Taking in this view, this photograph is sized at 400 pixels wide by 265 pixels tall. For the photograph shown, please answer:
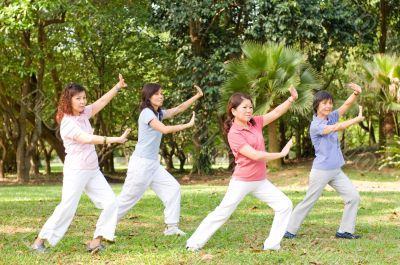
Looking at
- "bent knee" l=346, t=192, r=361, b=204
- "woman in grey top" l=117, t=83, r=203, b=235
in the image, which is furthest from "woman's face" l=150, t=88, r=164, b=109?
"bent knee" l=346, t=192, r=361, b=204

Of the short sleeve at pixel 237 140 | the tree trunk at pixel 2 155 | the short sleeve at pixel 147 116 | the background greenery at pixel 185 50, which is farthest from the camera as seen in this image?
the tree trunk at pixel 2 155

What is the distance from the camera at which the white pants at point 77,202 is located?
22.2 ft

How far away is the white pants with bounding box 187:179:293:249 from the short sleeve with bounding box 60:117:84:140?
164 centimetres

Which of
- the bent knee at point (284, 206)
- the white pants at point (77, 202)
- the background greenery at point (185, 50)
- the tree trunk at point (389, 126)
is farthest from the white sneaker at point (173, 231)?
the tree trunk at point (389, 126)

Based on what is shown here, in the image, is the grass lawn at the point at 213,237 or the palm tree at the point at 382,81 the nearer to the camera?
the grass lawn at the point at 213,237

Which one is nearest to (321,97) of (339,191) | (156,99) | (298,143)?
(339,191)

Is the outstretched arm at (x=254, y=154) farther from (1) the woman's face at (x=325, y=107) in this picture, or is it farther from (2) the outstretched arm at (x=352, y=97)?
(2) the outstretched arm at (x=352, y=97)

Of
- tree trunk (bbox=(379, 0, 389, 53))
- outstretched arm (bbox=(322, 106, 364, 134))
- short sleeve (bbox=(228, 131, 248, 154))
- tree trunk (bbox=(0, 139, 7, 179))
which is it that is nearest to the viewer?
short sleeve (bbox=(228, 131, 248, 154))

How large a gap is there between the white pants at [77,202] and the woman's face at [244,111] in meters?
1.69

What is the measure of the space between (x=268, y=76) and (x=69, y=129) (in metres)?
11.5

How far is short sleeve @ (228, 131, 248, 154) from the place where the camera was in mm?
6508

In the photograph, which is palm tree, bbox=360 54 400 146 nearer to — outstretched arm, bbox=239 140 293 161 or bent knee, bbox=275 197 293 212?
bent knee, bbox=275 197 293 212

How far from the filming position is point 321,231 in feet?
27.9

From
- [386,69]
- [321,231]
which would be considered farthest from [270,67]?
[321,231]
